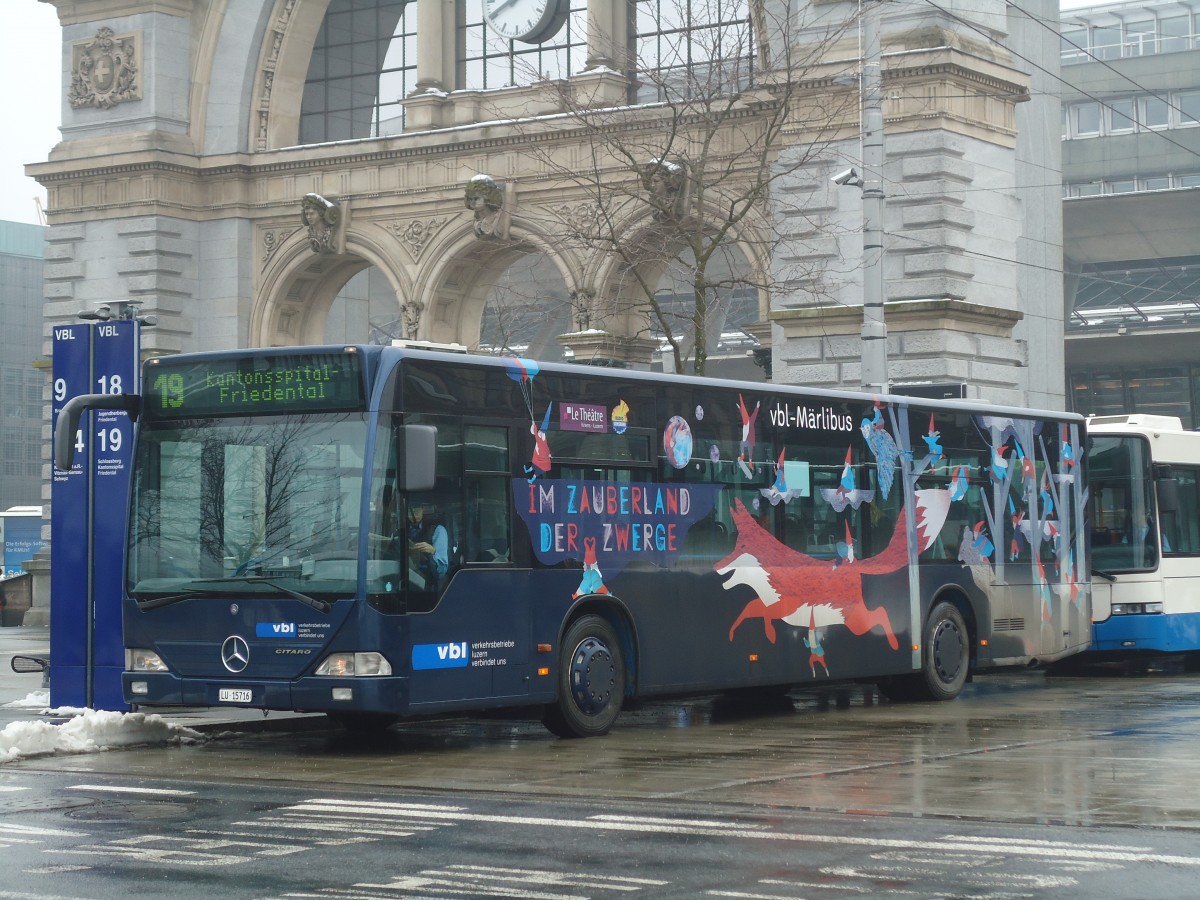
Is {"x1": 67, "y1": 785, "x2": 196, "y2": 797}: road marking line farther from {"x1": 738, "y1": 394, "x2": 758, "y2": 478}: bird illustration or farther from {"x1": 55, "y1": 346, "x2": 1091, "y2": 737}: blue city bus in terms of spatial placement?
{"x1": 738, "y1": 394, "x2": 758, "y2": 478}: bird illustration

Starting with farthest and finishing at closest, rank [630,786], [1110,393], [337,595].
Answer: [1110,393]
[337,595]
[630,786]

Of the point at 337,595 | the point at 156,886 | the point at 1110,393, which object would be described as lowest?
the point at 156,886

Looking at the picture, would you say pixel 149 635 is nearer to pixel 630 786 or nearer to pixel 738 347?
pixel 630 786

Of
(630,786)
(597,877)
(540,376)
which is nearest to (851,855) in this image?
(597,877)

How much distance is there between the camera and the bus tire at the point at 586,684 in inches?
579

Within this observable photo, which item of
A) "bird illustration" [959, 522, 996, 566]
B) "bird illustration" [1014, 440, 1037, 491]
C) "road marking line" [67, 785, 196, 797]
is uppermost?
"bird illustration" [1014, 440, 1037, 491]

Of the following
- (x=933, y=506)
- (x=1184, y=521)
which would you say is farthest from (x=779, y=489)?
(x=1184, y=521)

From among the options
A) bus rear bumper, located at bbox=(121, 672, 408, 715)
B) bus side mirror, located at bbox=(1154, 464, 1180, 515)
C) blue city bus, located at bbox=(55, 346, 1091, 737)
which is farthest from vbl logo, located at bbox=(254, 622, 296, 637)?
bus side mirror, located at bbox=(1154, 464, 1180, 515)

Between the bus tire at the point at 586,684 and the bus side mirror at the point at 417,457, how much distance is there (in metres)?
2.11

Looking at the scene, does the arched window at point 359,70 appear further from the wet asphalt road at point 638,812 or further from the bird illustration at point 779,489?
the wet asphalt road at point 638,812

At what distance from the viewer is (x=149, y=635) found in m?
14.3

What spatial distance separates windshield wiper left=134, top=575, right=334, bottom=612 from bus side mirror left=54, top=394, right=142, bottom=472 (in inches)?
43.1

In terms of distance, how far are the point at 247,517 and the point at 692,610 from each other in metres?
3.75

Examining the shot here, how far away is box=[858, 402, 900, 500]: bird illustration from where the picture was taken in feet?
58.6
